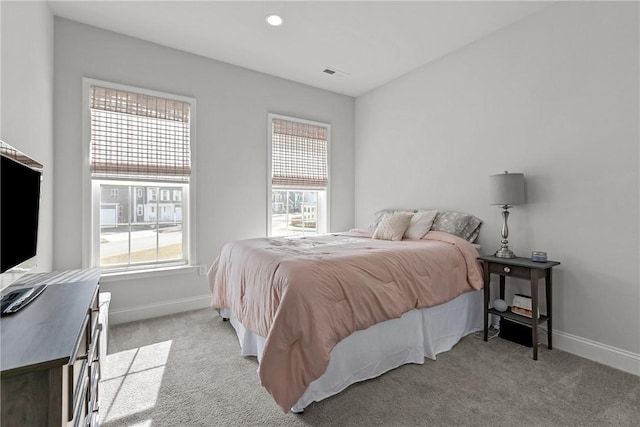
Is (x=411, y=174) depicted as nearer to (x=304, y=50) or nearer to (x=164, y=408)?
(x=304, y=50)

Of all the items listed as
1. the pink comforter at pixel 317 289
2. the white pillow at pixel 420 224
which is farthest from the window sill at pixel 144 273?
the white pillow at pixel 420 224

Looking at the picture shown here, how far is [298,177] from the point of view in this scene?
169 inches

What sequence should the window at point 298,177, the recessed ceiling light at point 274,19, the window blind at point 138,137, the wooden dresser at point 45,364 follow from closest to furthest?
the wooden dresser at point 45,364, the recessed ceiling light at point 274,19, the window blind at point 138,137, the window at point 298,177

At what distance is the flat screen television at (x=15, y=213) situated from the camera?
1.20 metres

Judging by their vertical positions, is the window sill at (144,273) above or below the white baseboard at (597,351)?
above

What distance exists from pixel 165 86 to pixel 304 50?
5.06ft

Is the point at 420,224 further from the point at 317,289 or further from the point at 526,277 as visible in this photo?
the point at 317,289

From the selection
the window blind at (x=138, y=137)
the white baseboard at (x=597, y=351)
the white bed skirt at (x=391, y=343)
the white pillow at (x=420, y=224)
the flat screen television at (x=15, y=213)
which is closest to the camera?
the flat screen television at (x=15, y=213)

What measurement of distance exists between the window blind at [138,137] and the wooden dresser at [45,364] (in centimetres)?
216

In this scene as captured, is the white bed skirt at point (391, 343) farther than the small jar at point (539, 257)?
No

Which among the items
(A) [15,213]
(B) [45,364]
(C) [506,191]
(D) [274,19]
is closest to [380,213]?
(C) [506,191]

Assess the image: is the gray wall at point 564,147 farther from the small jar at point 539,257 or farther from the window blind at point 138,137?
the window blind at point 138,137

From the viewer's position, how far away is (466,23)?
2.89 meters

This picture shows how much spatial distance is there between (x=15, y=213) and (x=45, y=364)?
944 mm
